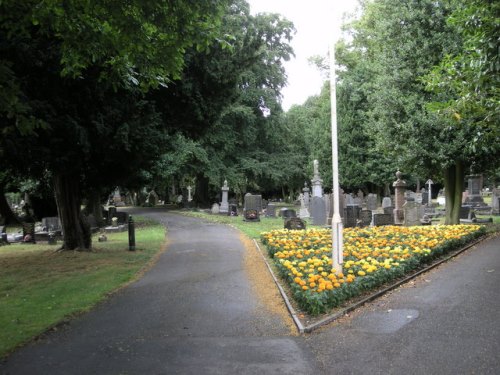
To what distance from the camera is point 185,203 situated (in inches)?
1704

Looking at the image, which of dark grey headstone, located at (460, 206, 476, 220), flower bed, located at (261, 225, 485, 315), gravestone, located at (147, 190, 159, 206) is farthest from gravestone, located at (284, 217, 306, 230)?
gravestone, located at (147, 190, 159, 206)

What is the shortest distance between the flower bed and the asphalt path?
0.43 m

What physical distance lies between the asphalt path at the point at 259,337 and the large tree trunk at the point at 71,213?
20.7 feet

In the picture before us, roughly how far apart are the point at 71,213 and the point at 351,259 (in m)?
8.88

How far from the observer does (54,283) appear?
31.7 ft

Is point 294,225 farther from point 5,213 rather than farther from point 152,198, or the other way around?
point 152,198

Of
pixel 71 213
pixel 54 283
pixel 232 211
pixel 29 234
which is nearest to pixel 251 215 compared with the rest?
pixel 232 211

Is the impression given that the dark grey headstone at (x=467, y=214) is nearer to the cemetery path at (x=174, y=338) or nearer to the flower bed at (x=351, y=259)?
the flower bed at (x=351, y=259)

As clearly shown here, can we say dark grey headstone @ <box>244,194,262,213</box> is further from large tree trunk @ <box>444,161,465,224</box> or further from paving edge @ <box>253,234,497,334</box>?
paving edge @ <box>253,234,497,334</box>

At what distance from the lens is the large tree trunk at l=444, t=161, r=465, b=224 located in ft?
62.8

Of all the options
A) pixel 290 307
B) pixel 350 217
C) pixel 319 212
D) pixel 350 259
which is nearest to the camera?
pixel 290 307

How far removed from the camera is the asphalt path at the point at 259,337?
476 cm

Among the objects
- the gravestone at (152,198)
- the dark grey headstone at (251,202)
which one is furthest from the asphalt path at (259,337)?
the gravestone at (152,198)

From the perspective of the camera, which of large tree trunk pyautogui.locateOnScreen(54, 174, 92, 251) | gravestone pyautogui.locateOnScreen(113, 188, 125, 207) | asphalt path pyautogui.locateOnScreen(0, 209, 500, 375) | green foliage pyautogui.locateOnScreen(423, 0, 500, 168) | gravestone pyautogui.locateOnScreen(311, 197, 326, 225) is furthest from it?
gravestone pyautogui.locateOnScreen(113, 188, 125, 207)
